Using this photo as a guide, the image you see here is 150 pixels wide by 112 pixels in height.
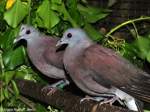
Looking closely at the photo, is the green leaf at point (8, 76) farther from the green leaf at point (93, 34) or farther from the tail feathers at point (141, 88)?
the tail feathers at point (141, 88)

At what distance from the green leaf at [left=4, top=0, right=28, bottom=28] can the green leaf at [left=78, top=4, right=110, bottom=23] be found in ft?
0.91

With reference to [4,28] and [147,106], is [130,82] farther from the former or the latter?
[4,28]

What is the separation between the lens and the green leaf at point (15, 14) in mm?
1884

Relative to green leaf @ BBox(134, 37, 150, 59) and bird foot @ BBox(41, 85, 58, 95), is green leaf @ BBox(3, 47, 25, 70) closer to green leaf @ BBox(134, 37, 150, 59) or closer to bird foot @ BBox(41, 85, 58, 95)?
bird foot @ BBox(41, 85, 58, 95)

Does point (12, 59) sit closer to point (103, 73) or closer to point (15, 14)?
point (15, 14)

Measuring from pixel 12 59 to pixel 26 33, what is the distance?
0.36ft

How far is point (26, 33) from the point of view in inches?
76.6

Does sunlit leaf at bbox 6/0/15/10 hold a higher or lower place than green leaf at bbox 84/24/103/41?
higher

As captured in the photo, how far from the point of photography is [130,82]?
1.58m

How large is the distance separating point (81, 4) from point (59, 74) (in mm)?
428

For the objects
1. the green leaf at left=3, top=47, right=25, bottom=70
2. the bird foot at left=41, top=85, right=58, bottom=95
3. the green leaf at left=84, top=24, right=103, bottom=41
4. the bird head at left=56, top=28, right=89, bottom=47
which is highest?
the bird head at left=56, top=28, right=89, bottom=47

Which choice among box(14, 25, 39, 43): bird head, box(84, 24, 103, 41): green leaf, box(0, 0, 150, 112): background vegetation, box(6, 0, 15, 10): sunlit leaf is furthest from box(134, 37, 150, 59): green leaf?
box(6, 0, 15, 10): sunlit leaf

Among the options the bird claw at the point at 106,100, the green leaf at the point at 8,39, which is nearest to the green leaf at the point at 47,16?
the green leaf at the point at 8,39

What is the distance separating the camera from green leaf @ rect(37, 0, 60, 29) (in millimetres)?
1883
